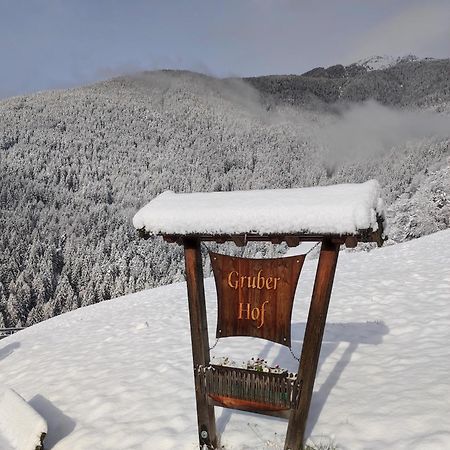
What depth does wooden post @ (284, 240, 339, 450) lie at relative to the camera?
16.2 feet

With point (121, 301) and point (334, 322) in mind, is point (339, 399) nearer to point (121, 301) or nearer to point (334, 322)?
point (334, 322)

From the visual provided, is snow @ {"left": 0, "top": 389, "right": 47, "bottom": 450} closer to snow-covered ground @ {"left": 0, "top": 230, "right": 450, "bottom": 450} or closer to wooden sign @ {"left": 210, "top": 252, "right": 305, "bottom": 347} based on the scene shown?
snow-covered ground @ {"left": 0, "top": 230, "right": 450, "bottom": 450}

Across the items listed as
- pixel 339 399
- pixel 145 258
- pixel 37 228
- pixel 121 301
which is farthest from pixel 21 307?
pixel 339 399

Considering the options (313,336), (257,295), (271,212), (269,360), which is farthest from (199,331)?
(269,360)

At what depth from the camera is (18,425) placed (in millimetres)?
7234

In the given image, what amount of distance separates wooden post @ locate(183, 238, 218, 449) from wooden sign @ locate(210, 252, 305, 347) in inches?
16.3

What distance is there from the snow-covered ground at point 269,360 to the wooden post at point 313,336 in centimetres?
64

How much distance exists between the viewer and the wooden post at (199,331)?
5.65 meters

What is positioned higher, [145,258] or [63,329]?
[63,329]

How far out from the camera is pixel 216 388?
5516 mm

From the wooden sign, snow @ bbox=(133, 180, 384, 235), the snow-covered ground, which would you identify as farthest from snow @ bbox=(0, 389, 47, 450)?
snow @ bbox=(133, 180, 384, 235)

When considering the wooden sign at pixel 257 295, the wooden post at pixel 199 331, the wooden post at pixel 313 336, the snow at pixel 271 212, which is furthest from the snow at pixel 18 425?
the wooden post at pixel 313 336

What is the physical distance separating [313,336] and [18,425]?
5.56 m

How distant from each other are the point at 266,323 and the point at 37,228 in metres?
133
